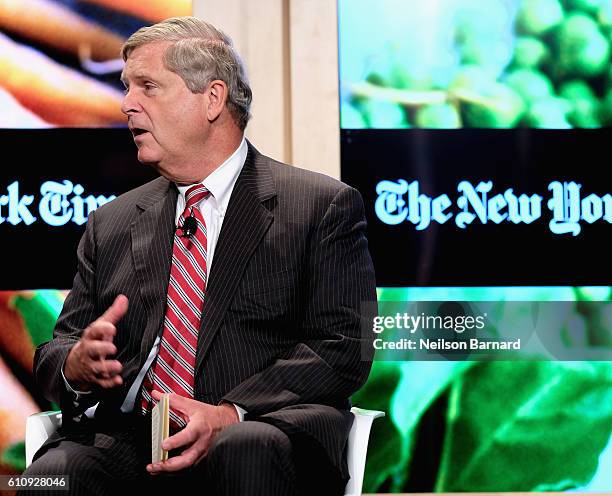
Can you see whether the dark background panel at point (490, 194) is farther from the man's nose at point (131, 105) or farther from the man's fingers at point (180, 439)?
the man's fingers at point (180, 439)

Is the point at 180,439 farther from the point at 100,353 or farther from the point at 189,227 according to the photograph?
the point at 189,227

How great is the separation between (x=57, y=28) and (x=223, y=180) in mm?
1452

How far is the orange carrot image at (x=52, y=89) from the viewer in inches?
125

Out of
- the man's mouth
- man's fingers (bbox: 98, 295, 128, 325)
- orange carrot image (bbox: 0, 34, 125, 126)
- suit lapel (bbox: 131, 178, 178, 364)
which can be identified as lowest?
man's fingers (bbox: 98, 295, 128, 325)

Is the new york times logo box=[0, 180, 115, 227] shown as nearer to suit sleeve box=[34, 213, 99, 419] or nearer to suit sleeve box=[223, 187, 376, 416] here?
suit sleeve box=[34, 213, 99, 419]

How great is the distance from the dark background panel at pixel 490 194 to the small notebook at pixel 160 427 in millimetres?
1638

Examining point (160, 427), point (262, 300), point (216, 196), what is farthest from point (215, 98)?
point (160, 427)

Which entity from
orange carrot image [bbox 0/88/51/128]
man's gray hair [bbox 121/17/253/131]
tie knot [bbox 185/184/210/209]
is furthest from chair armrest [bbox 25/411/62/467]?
orange carrot image [bbox 0/88/51/128]

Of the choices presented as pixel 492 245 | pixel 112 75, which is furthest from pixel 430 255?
pixel 112 75

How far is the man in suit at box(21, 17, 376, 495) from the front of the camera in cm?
169

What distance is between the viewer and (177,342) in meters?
1.91

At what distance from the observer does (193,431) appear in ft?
5.42

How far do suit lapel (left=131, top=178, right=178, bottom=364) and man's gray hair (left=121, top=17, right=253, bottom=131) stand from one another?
26 centimetres

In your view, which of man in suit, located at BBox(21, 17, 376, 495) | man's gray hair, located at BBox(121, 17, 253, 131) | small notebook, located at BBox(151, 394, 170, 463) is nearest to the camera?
small notebook, located at BBox(151, 394, 170, 463)
